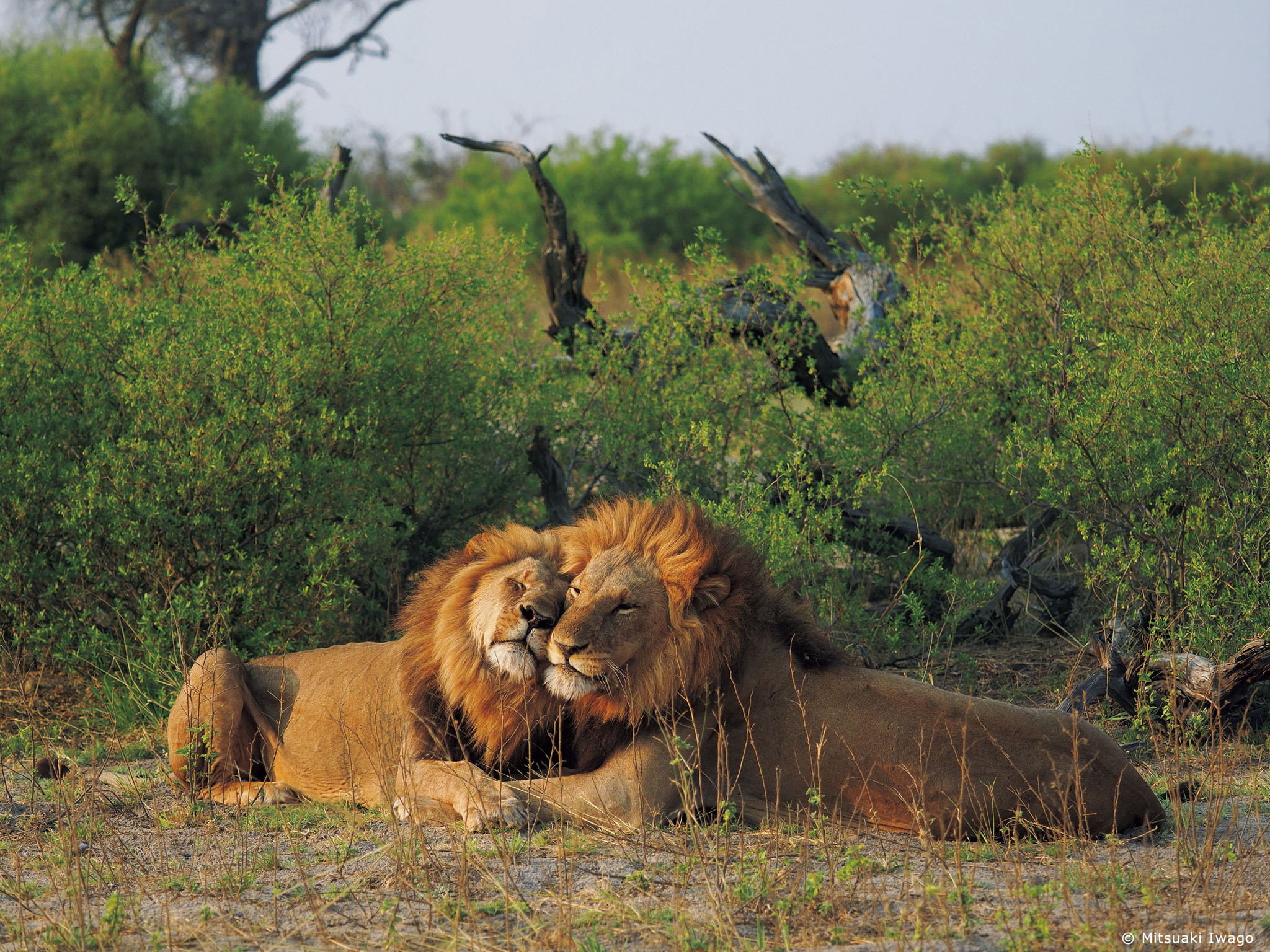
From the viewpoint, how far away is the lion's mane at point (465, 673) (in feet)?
12.9

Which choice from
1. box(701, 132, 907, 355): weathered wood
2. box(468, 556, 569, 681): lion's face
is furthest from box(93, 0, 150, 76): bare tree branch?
box(468, 556, 569, 681): lion's face

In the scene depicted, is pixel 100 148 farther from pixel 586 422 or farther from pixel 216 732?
pixel 216 732

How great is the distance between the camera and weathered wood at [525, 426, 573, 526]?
692 cm

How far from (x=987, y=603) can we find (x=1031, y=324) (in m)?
1.78

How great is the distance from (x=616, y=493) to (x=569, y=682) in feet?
11.7

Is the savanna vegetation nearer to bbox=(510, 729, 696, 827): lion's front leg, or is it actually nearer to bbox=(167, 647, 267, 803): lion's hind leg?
bbox=(510, 729, 696, 827): lion's front leg

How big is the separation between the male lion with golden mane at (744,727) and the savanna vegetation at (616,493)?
0.46 ft

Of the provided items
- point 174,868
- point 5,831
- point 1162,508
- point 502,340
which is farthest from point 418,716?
point 502,340

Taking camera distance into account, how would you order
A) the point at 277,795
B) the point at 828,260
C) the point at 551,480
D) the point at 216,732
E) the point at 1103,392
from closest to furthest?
the point at 277,795, the point at 216,732, the point at 1103,392, the point at 551,480, the point at 828,260

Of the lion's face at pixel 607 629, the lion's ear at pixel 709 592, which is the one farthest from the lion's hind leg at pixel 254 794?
the lion's ear at pixel 709 592

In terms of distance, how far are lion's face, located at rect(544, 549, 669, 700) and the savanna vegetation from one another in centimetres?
48

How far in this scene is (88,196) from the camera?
59.8ft

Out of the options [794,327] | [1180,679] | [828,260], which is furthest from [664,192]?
[1180,679]

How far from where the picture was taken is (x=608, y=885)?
10.7 ft
